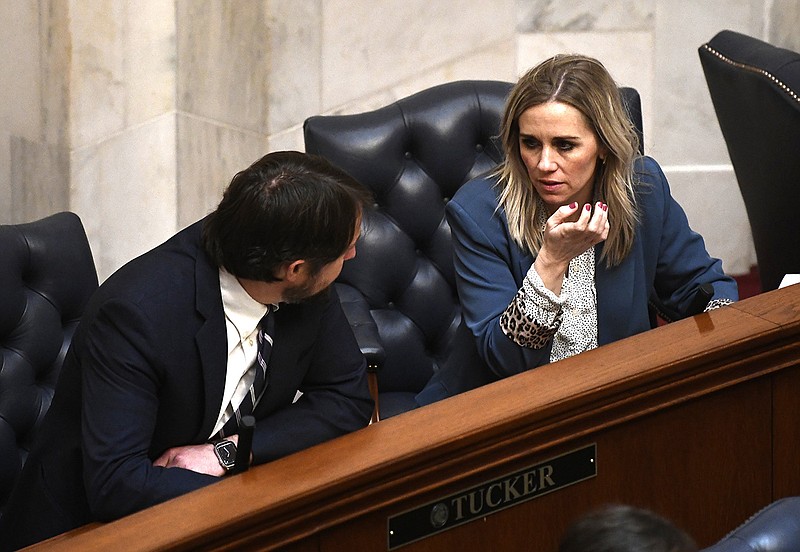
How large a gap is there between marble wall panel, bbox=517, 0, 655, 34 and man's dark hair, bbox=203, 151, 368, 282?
90.7 inches

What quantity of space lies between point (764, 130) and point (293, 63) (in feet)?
5.53

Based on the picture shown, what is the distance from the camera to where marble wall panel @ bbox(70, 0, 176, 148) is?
3.48m

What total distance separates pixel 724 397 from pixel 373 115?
146 centimetres

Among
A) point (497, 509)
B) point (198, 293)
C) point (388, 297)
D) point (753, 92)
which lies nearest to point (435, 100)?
point (388, 297)

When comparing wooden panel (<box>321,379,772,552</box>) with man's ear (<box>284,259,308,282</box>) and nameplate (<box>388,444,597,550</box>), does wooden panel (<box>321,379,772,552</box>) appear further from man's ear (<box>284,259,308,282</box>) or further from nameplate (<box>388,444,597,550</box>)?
man's ear (<box>284,259,308,282</box>)

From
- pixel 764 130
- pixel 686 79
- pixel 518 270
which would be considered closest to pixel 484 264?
pixel 518 270

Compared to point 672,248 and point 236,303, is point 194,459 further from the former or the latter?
point 672,248

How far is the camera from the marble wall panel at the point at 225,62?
3.54 metres

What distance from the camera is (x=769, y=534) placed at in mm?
1312

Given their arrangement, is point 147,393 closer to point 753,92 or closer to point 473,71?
point 753,92

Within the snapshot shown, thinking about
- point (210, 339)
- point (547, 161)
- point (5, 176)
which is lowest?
point (5, 176)

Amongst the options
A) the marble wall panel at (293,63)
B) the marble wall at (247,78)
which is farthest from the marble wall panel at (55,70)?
the marble wall panel at (293,63)

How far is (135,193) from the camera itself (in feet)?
11.6

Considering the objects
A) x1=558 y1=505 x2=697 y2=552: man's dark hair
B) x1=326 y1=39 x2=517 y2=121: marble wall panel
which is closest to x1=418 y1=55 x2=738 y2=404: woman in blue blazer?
x1=558 y1=505 x2=697 y2=552: man's dark hair
